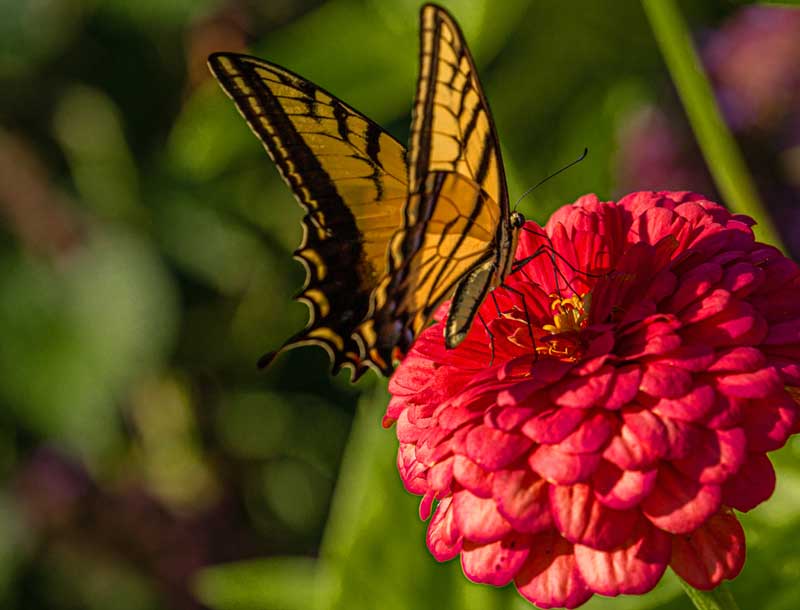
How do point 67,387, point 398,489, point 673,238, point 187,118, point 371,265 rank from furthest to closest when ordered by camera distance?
point 67,387
point 187,118
point 398,489
point 371,265
point 673,238

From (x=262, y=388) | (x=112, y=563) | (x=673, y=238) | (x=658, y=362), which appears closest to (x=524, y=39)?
(x=262, y=388)

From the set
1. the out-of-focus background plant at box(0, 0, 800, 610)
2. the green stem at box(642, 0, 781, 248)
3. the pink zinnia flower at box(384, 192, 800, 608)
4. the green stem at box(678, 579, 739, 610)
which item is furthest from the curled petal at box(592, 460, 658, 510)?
the out-of-focus background plant at box(0, 0, 800, 610)

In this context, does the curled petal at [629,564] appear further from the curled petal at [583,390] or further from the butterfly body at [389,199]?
the butterfly body at [389,199]

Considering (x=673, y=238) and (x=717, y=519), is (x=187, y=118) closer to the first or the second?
(x=673, y=238)

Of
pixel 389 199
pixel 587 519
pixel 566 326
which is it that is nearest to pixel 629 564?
pixel 587 519

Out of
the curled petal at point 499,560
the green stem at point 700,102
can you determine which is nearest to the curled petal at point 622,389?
the curled petal at point 499,560

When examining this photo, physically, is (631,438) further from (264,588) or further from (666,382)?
(264,588)
